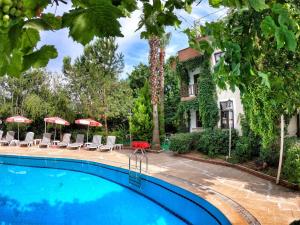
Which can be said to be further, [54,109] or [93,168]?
[54,109]

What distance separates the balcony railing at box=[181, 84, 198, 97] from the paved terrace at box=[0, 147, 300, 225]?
27.8 feet

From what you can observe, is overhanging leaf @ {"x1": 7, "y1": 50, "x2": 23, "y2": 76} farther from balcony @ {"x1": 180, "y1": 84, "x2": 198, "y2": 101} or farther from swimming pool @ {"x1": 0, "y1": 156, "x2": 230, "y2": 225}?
balcony @ {"x1": 180, "y1": 84, "x2": 198, "y2": 101}

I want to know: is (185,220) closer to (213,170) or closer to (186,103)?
(213,170)

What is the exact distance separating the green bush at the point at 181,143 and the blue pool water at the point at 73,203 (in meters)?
5.89

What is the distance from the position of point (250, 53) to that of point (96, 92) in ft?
85.2

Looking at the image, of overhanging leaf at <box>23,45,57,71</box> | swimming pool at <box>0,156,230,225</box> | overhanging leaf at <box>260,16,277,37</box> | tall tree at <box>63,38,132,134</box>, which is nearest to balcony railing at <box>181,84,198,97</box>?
tall tree at <box>63,38,132,134</box>

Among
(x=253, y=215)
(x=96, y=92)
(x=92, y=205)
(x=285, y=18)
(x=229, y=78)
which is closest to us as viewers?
(x=285, y=18)

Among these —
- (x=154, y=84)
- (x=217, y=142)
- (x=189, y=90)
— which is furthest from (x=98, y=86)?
(x=217, y=142)

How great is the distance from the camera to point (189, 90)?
2441 cm

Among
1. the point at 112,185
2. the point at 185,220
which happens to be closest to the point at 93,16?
the point at 185,220

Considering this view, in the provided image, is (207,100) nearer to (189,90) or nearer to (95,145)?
(189,90)

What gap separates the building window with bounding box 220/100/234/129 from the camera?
2028 centimetres

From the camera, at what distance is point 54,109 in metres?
28.9

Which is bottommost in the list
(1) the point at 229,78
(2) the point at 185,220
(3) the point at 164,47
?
(2) the point at 185,220
